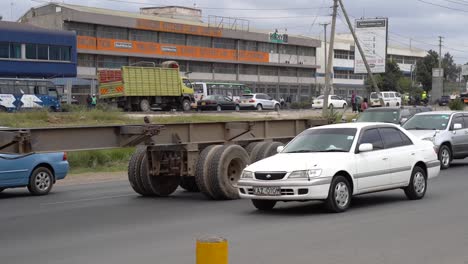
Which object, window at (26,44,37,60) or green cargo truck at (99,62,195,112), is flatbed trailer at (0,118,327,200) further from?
window at (26,44,37,60)

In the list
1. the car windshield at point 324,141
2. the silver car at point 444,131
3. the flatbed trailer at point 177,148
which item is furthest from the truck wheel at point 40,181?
the silver car at point 444,131

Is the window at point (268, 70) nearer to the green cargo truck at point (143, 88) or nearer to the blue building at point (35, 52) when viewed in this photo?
the blue building at point (35, 52)

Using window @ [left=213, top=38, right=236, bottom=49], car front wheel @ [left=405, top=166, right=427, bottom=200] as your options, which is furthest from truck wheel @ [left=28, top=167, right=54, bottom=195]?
window @ [left=213, top=38, right=236, bottom=49]

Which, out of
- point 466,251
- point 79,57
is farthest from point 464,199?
point 79,57

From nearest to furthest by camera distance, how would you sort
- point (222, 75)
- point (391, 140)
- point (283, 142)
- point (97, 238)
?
point (97, 238) → point (391, 140) → point (283, 142) → point (222, 75)

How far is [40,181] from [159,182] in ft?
10.2

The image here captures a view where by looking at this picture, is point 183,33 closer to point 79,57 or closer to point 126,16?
point 126,16

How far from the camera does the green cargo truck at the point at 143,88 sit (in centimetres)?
4984

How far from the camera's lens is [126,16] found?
258 ft

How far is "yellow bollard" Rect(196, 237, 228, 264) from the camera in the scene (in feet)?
14.7

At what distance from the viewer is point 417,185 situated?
13.4 m

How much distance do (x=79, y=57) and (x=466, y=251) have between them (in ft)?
224

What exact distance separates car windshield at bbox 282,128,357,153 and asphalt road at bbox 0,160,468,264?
107 cm

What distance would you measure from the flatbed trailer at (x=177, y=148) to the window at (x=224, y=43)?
7406 centimetres
